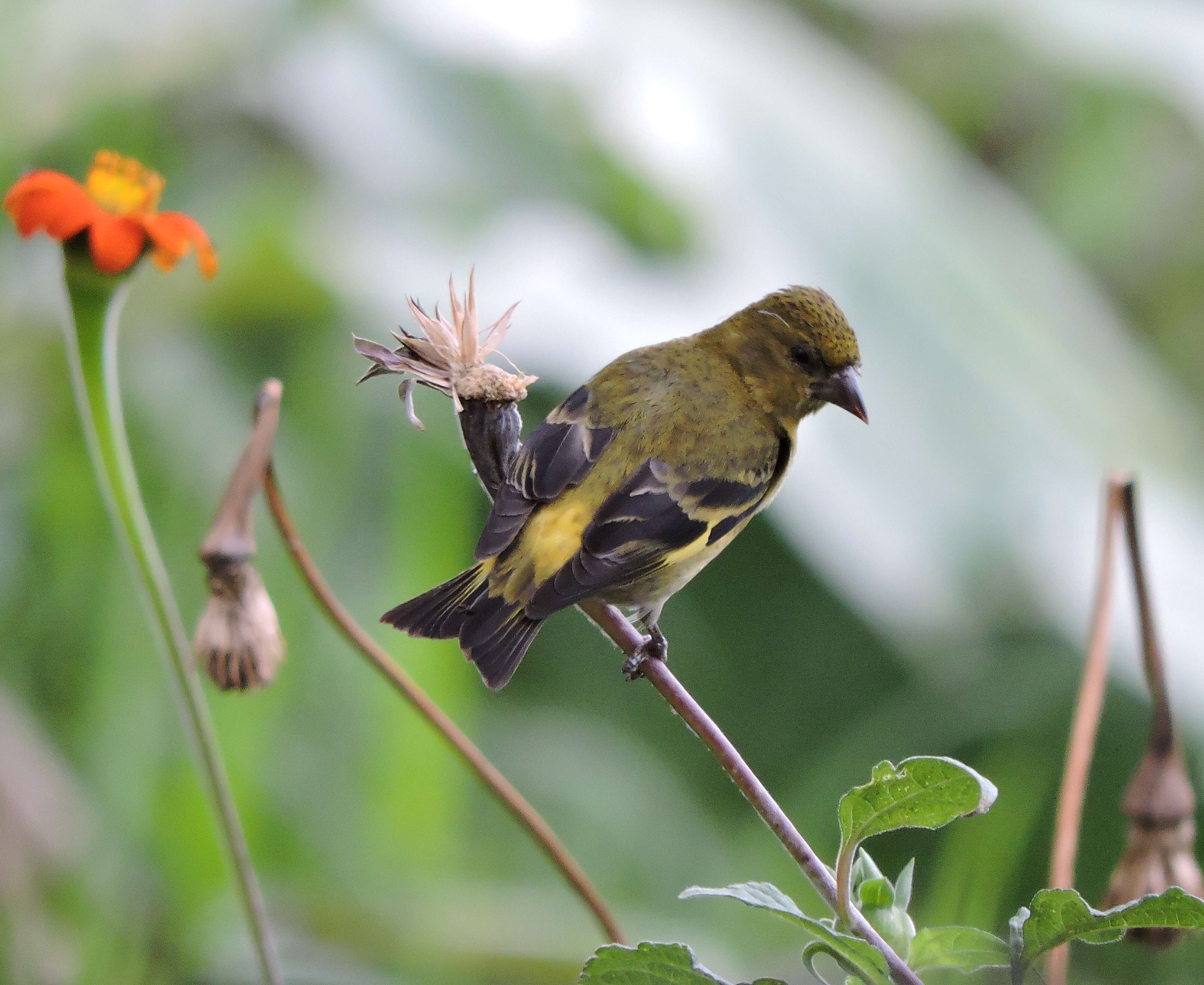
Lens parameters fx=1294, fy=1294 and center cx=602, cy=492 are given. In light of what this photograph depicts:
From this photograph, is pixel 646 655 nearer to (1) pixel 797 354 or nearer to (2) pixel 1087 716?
(2) pixel 1087 716

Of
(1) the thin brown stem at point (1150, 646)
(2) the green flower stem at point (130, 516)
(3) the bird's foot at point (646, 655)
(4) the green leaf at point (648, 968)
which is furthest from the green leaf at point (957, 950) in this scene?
(2) the green flower stem at point (130, 516)

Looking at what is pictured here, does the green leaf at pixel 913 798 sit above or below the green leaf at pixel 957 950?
above

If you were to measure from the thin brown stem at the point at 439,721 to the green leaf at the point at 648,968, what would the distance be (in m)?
0.30

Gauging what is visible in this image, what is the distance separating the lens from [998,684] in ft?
9.16

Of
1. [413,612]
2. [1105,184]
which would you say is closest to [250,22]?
[413,612]

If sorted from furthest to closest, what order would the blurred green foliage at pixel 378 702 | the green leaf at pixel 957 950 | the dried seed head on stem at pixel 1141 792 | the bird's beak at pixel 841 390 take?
the blurred green foliage at pixel 378 702 < the bird's beak at pixel 841 390 < the dried seed head on stem at pixel 1141 792 < the green leaf at pixel 957 950

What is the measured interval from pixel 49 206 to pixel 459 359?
1.22ft

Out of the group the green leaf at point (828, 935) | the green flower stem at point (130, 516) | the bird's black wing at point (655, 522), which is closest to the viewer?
the green leaf at point (828, 935)

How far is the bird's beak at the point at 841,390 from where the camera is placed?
1.43m

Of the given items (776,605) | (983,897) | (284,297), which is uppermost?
(284,297)

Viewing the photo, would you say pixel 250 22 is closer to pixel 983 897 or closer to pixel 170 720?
pixel 170 720

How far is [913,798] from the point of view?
763mm

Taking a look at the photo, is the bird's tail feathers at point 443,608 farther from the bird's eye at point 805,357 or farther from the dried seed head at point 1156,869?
the dried seed head at point 1156,869

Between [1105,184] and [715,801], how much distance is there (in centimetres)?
246
